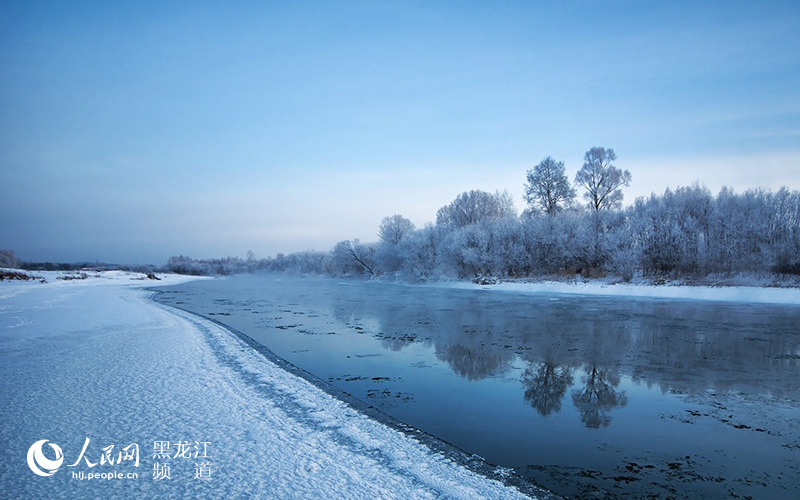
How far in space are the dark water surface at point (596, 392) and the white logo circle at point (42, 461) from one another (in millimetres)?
4246

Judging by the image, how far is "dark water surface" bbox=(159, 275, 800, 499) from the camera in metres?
5.07

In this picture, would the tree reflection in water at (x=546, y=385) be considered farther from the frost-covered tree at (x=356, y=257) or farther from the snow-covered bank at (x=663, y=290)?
the frost-covered tree at (x=356, y=257)

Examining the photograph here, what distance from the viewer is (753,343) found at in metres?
12.8

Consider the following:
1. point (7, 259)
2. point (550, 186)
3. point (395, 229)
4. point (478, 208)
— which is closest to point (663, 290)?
point (550, 186)

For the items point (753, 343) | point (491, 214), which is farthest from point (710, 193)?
point (753, 343)

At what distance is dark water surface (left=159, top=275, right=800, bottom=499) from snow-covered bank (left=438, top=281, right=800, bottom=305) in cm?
1154

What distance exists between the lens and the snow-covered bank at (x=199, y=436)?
4.35 m

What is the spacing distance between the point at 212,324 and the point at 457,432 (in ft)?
42.2

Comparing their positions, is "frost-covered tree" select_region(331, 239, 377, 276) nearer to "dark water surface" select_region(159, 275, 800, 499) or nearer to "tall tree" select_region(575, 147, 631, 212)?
"tall tree" select_region(575, 147, 631, 212)

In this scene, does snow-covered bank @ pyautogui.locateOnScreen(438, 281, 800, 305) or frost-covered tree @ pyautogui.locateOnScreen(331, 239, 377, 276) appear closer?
snow-covered bank @ pyautogui.locateOnScreen(438, 281, 800, 305)

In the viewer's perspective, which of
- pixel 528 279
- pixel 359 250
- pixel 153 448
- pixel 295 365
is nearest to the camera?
pixel 153 448

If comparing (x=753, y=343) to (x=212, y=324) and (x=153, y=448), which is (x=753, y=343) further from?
(x=212, y=324)

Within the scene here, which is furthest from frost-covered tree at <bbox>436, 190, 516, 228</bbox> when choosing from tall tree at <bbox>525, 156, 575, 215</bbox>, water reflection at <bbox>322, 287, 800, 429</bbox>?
water reflection at <bbox>322, 287, 800, 429</bbox>

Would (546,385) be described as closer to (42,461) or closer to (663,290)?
(42,461)
